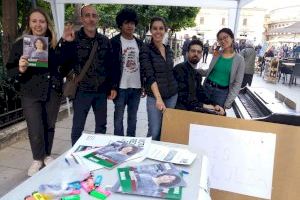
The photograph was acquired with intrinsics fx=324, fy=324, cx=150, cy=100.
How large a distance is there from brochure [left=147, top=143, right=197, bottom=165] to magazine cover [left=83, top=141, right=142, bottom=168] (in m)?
0.09

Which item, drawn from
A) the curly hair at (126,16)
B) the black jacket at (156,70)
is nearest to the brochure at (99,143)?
the black jacket at (156,70)

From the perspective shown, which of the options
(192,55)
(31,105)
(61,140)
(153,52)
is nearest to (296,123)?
(192,55)

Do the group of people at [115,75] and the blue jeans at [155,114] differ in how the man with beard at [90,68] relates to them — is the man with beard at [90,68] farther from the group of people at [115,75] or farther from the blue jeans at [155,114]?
the blue jeans at [155,114]

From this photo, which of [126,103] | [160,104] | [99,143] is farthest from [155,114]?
[99,143]

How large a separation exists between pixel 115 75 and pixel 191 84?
2.78 feet

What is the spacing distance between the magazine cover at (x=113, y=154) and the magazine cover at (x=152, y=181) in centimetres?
10

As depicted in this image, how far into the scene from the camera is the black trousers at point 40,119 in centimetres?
313

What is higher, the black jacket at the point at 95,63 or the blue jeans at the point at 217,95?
the black jacket at the point at 95,63

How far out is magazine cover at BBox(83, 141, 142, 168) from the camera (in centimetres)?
155

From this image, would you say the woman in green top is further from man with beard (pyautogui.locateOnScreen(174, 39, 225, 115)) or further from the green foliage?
the green foliage

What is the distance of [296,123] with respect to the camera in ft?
7.66

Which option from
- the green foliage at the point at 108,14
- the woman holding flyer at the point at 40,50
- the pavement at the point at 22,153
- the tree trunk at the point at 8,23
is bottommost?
the pavement at the point at 22,153

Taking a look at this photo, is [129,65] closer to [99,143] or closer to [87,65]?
[87,65]

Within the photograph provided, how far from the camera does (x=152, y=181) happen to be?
1.38 meters
